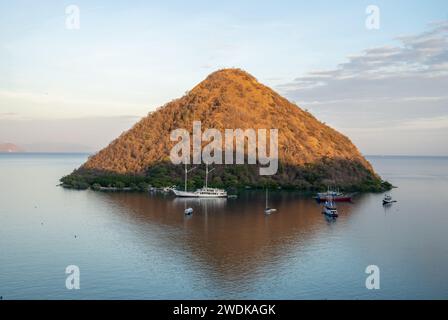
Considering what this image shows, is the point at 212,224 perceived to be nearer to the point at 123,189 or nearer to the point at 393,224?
the point at 393,224

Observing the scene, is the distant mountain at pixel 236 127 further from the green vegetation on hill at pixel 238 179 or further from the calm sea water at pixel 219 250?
the calm sea water at pixel 219 250

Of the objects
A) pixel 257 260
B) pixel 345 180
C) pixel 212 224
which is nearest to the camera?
pixel 257 260

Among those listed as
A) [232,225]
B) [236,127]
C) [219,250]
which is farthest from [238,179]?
[219,250]

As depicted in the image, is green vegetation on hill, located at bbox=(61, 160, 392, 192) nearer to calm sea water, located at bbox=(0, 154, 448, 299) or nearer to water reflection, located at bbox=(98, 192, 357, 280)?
water reflection, located at bbox=(98, 192, 357, 280)

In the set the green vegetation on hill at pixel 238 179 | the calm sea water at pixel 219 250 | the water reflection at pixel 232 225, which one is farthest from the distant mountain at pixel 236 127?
the calm sea water at pixel 219 250

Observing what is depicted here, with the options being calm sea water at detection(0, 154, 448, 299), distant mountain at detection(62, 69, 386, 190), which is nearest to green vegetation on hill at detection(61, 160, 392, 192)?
distant mountain at detection(62, 69, 386, 190)

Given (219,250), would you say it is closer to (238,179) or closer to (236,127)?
(238,179)

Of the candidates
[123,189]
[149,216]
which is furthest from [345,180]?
[149,216]
